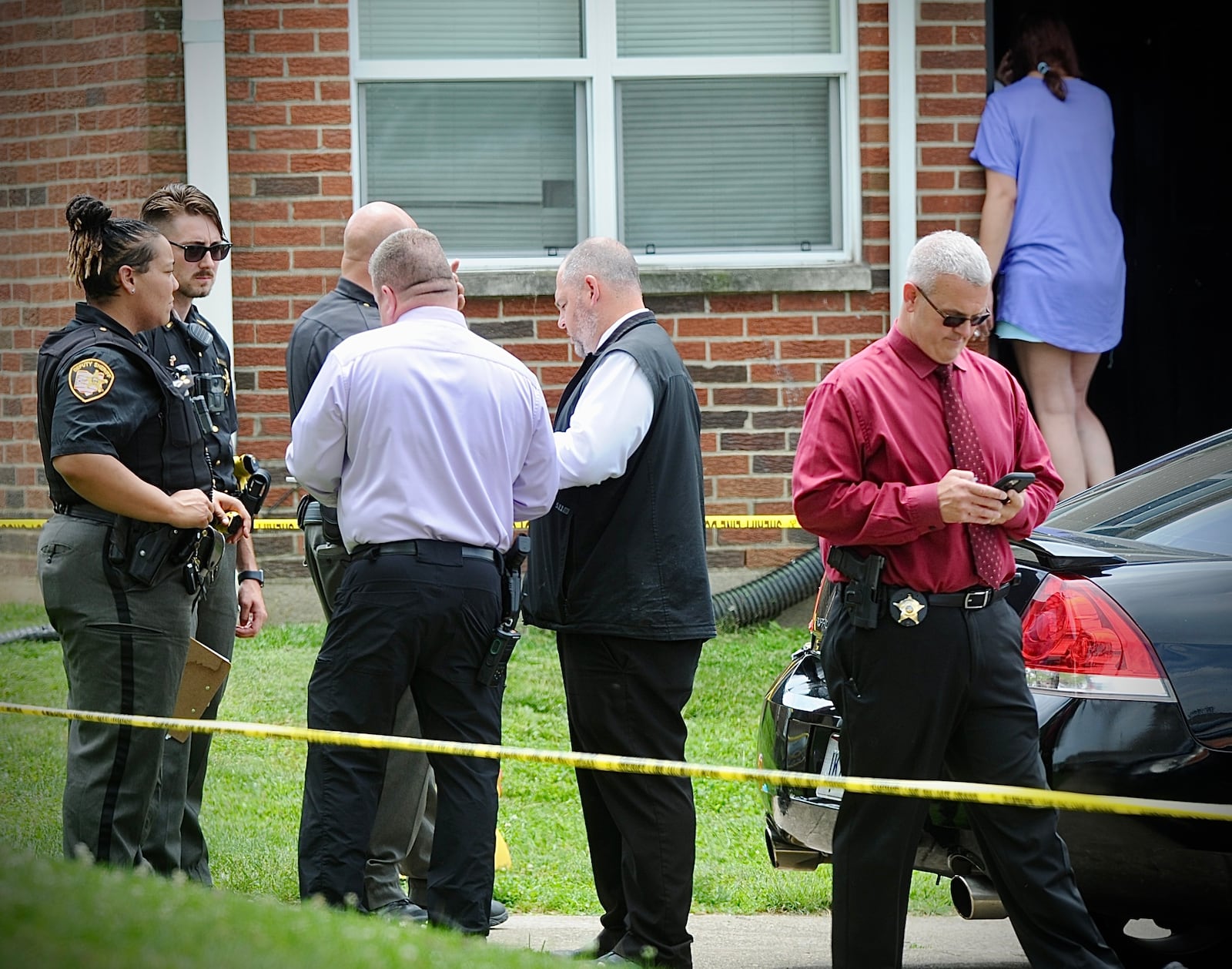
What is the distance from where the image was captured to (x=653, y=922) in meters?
4.51

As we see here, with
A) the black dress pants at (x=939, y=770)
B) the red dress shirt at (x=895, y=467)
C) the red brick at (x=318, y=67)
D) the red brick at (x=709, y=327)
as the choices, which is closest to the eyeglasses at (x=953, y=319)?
the red dress shirt at (x=895, y=467)

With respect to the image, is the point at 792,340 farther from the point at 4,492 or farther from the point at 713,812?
the point at 4,492

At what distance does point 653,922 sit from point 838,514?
53.1 inches

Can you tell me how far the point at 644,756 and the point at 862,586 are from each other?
37.4 inches

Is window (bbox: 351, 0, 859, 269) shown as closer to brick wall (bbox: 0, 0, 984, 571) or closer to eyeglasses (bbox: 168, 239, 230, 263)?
brick wall (bbox: 0, 0, 984, 571)

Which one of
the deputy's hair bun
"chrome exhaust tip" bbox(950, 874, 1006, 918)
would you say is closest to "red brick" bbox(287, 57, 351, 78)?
the deputy's hair bun

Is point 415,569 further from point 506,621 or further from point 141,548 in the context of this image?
point 141,548

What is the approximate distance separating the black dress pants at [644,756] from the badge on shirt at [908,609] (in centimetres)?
82

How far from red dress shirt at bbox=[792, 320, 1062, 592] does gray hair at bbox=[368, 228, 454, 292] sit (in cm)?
114

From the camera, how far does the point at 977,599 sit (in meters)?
3.98

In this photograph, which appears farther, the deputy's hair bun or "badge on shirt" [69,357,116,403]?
the deputy's hair bun

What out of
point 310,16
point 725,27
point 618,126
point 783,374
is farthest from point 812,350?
point 310,16

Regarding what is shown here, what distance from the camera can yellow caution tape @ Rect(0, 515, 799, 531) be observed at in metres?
7.21

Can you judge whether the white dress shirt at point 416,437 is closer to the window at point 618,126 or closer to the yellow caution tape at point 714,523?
the yellow caution tape at point 714,523
